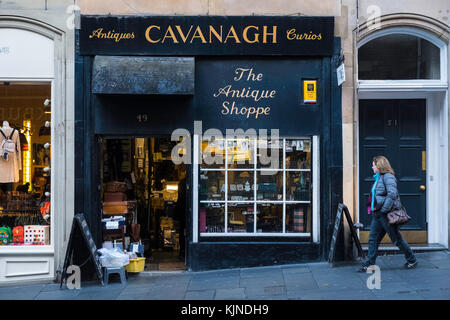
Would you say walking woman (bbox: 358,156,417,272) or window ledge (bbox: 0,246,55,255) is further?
window ledge (bbox: 0,246,55,255)

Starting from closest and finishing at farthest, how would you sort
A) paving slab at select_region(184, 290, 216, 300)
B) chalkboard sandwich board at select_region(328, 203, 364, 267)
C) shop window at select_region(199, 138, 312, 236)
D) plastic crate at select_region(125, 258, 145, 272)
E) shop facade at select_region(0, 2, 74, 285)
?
paving slab at select_region(184, 290, 216, 300) < chalkboard sandwich board at select_region(328, 203, 364, 267) < shop facade at select_region(0, 2, 74, 285) < plastic crate at select_region(125, 258, 145, 272) < shop window at select_region(199, 138, 312, 236)

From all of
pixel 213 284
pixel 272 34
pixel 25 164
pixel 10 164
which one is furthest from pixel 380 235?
pixel 10 164

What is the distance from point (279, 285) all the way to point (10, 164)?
5.36 metres

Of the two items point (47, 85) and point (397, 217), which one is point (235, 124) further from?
point (47, 85)

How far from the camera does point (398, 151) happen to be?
9.97m

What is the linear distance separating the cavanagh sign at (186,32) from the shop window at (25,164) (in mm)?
1409

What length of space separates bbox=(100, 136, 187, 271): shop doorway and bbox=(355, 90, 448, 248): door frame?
3.81 metres

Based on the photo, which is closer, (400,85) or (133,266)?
(133,266)

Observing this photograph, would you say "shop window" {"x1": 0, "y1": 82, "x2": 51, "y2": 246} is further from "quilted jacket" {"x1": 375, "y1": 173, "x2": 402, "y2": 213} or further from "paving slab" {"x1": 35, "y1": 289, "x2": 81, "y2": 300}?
"quilted jacket" {"x1": 375, "y1": 173, "x2": 402, "y2": 213}

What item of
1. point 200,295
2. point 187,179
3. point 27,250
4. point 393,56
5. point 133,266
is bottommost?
point 200,295

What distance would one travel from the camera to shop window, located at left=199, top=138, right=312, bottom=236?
9.49m

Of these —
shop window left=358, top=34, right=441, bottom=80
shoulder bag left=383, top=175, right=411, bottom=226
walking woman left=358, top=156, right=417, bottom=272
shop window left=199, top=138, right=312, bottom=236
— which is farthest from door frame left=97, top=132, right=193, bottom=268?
shop window left=358, top=34, right=441, bottom=80

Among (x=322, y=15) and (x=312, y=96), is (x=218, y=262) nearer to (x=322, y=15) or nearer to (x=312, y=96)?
(x=312, y=96)
